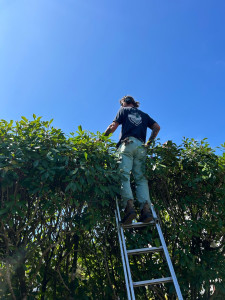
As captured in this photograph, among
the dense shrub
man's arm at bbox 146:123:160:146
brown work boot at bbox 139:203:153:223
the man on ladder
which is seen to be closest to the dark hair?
the man on ladder

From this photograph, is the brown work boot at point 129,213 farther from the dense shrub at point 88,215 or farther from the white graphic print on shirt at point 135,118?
the white graphic print on shirt at point 135,118

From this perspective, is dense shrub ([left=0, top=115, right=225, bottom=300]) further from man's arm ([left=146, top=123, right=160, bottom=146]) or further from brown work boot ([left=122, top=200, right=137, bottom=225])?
man's arm ([left=146, top=123, right=160, bottom=146])

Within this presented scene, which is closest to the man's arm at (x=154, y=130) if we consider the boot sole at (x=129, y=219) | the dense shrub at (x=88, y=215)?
the dense shrub at (x=88, y=215)

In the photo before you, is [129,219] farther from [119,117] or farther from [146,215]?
[119,117]

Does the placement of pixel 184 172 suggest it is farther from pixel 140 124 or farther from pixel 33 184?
pixel 33 184

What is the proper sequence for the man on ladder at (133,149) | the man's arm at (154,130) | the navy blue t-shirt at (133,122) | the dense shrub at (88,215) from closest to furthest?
the dense shrub at (88,215) < the man on ladder at (133,149) < the navy blue t-shirt at (133,122) < the man's arm at (154,130)

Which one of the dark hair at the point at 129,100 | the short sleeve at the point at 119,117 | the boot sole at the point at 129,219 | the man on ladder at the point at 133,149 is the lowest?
the boot sole at the point at 129,219

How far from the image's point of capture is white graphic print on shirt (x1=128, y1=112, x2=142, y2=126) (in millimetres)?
4068

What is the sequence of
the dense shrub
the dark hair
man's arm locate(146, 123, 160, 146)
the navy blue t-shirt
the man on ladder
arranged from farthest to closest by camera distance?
1. the dark hair
2. man's arm locate(146, 123, 160, 146)
3. the navy blue t-shirt
4. the man on ladder
5. the dense shrub

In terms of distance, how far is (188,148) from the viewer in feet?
12.7

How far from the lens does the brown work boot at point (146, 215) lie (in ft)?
10.7

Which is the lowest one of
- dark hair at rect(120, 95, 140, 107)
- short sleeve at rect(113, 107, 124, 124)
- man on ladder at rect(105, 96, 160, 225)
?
man on ladder at rect(105, 96, 160, 225)

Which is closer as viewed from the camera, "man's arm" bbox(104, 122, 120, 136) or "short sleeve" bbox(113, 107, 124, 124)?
"man's arm" bbox(104, 122, 120, 136)

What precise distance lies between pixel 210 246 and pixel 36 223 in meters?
Answer: 2.77
